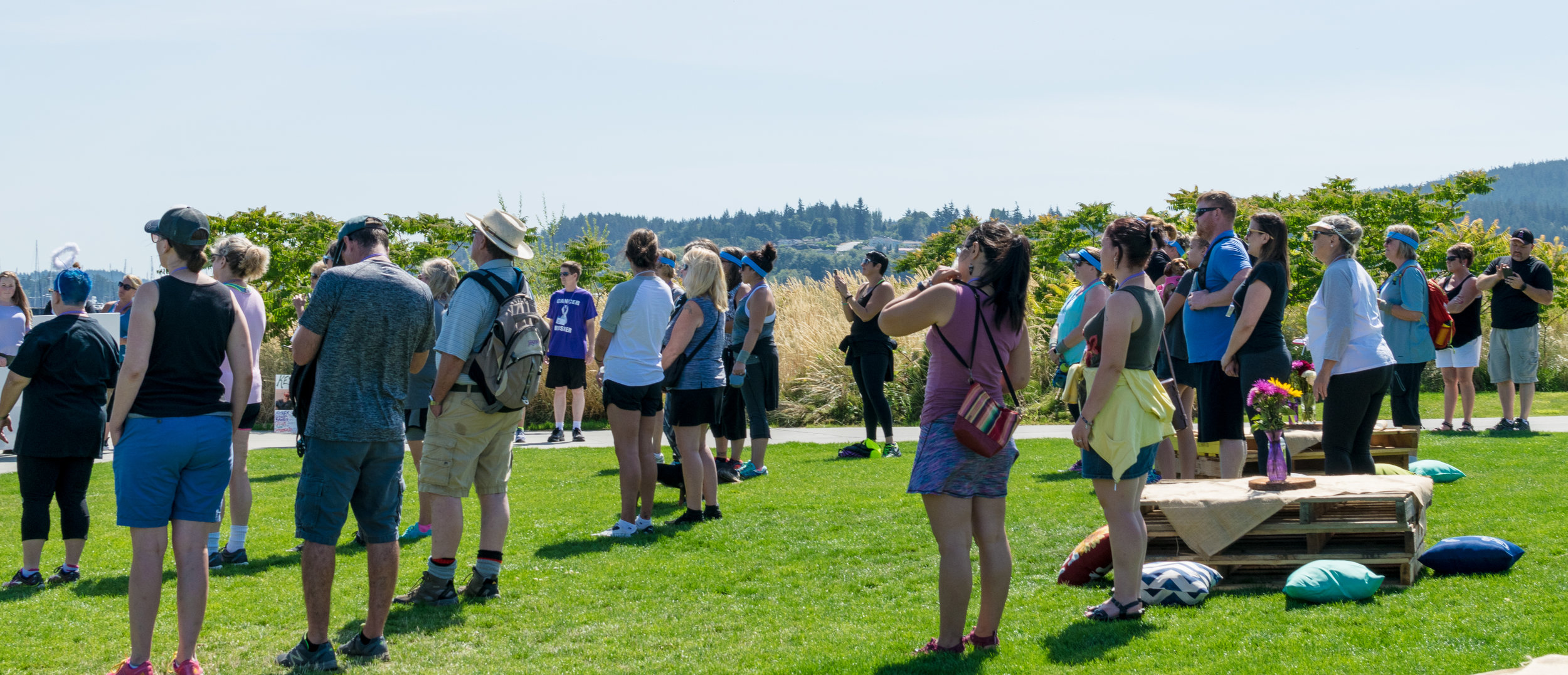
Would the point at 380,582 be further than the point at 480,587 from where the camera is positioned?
No

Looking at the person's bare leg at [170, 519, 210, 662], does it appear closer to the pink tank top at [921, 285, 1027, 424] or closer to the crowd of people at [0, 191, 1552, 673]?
the crowd of people at [0, 191, 1552, 673]

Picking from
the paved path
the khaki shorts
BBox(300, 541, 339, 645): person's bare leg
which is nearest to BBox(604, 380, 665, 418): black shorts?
the khaki shorts

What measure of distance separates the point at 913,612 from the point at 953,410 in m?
1.39

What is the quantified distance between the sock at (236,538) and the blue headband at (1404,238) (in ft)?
27.8

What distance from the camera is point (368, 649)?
470cm

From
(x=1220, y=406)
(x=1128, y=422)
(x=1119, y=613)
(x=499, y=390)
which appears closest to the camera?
(x=1128, y=422)

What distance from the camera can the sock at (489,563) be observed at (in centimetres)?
580

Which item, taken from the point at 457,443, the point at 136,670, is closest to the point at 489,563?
the point at 457,443

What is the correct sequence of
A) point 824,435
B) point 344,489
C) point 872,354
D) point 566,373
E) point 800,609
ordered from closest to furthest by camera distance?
point 344,489, point 800,609, point 872,354, point 566,373, point 824,435

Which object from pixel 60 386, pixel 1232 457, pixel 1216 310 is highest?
pixel 1216 310

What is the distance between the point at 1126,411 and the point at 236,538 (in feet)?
17.1

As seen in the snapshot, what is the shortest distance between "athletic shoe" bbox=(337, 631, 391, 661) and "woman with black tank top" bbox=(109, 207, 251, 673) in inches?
22.7

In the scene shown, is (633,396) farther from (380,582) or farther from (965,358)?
(965,358)

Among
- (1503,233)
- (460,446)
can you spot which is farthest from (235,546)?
(1503,233)
